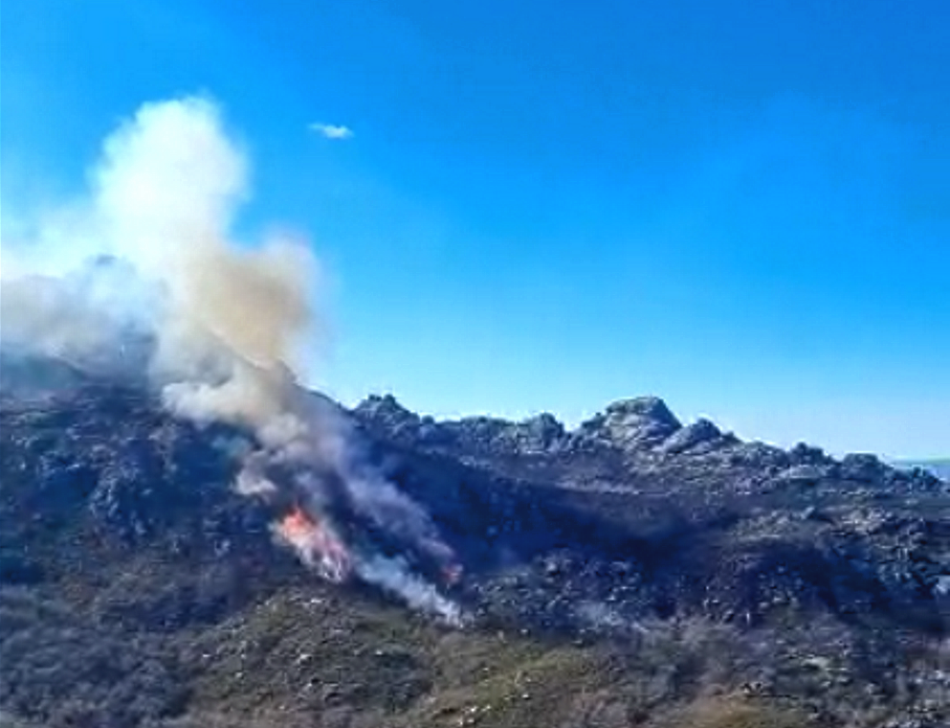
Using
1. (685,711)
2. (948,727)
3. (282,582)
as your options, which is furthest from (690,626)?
(282,582)

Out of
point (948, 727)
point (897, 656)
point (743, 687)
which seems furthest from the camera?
point (897, 656)

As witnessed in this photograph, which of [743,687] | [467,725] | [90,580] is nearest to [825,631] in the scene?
[743,687]

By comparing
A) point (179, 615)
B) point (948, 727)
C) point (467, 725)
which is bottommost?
point (948, 727)

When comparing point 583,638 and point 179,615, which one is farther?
point 179,615

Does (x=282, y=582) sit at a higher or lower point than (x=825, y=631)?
higher

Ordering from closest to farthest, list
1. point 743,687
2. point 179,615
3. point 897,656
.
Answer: point 743,687 < point 897,656 < point 179,615

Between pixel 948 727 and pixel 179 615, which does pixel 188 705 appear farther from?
pixel 948 727

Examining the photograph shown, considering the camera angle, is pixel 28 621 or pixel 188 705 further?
pixel 28 621

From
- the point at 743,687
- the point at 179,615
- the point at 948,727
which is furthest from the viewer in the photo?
the point at 179,615

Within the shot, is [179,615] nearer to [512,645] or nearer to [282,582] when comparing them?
[282,582]
